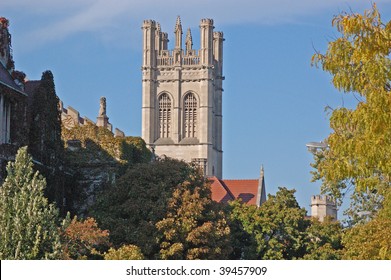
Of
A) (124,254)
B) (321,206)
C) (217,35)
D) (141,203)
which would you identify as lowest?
(124,254)

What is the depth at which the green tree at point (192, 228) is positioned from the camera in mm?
41062

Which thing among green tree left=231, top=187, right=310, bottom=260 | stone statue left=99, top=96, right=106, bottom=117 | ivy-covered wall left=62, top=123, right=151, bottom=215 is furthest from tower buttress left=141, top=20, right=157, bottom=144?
green tree left=231, top=187, right=310, bottom=260

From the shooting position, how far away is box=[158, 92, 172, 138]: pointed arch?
136 meters

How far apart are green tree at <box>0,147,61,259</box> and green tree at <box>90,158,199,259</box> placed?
14596 millimetres

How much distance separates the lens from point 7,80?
4000 centimetres

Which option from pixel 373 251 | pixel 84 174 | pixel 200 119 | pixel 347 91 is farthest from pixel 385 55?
pixel 200 119

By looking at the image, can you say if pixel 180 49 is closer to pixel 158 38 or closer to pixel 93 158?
pixel 158 38

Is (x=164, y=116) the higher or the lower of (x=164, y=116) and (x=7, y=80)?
the higher

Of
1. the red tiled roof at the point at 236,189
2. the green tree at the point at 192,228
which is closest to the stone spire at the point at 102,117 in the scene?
the red tiled roof at the point at 236,189

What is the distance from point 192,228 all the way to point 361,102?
24.5m

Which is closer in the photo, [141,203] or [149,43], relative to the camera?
[141,203]

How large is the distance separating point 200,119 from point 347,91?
4581 inches

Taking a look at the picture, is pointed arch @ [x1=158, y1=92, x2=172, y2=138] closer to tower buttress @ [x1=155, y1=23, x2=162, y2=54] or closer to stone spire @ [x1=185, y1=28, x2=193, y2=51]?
tower buttress @ [x1=155, y1=23, x2=162, y2=54]

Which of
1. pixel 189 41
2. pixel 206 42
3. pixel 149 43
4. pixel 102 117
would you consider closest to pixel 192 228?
pixel 102 117
